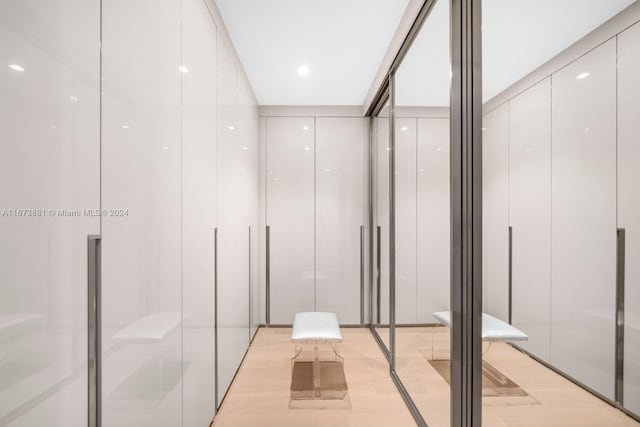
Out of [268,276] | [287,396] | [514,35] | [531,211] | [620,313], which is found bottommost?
[287,396]

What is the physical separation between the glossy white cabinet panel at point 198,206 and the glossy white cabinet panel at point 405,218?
131cm

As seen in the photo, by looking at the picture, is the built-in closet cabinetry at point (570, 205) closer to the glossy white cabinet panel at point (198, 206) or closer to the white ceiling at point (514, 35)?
the white ceiling at point (514, 35)

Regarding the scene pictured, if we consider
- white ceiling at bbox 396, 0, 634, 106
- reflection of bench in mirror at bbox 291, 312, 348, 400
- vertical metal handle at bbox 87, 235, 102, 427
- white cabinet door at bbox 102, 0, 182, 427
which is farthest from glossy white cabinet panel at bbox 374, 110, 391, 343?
vertical metal handle at bbox 87, 235, 102, 427

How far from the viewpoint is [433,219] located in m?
1.84

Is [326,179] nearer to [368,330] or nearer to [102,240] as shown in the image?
[368,330]

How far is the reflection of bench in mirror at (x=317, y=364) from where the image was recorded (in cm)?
239

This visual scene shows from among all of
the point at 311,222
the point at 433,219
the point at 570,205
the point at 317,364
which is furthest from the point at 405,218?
the point at 311,222

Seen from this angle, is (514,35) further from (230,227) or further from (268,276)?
(268,276)

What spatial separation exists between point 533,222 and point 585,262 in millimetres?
222

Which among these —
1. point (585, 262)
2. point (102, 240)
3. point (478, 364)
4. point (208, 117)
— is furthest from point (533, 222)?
point (208, 117)

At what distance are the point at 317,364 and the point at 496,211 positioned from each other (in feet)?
6.32

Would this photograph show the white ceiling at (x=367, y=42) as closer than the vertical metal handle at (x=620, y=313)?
No

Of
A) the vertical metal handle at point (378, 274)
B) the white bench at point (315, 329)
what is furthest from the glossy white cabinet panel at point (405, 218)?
the vertical metal handle at point (378, 274)

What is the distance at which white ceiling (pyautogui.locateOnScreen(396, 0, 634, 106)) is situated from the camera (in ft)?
2.51
